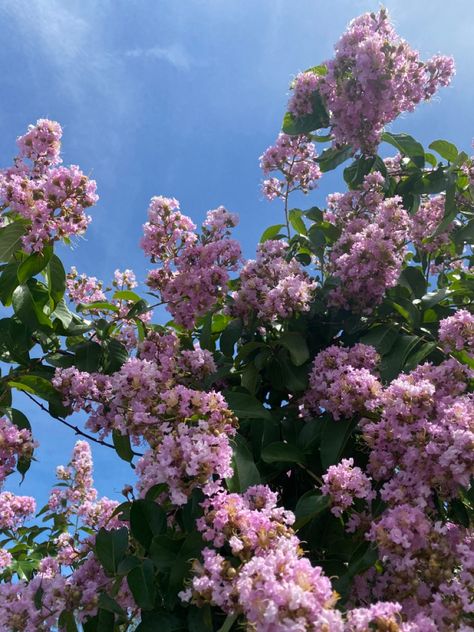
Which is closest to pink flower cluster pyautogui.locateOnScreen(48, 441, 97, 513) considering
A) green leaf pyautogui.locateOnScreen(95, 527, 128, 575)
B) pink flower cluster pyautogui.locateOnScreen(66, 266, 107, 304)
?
pink flower cluster pyautogui.locateOnScreen(66, 266, 107, 304)

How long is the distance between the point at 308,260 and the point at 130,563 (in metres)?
2.14

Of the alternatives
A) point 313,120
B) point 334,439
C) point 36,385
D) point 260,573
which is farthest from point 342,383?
point 313,120

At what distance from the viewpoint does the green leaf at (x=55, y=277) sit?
2.71 metres

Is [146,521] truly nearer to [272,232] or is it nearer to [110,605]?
[110,605]

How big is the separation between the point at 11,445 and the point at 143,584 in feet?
3.59

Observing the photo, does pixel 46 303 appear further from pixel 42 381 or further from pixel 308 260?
pixel 308 260

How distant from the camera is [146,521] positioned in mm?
1979

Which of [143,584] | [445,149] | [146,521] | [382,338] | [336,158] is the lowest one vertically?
[143,584]

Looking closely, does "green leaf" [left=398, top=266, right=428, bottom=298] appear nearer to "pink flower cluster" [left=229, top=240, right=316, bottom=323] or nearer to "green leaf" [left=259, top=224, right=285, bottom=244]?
"pink flower cluster" [left=229, top=240, right=316, bottom=323]

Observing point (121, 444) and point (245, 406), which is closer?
point (245, 406)

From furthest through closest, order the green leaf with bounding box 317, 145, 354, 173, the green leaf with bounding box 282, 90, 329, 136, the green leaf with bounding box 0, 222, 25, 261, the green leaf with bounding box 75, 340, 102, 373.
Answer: the green leaf with bounding box 317, 145, 354, 173 → the green leaf with bounding box 282, 90, 329, 136 → the green leaf with bounding box 75, 340, 102, 373 → the green leaf with bounding box 0, 222, 25, 261

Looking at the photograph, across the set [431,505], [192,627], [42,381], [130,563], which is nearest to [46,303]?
[42,381]

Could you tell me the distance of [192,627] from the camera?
174cm

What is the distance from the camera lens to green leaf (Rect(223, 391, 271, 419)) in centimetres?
223
